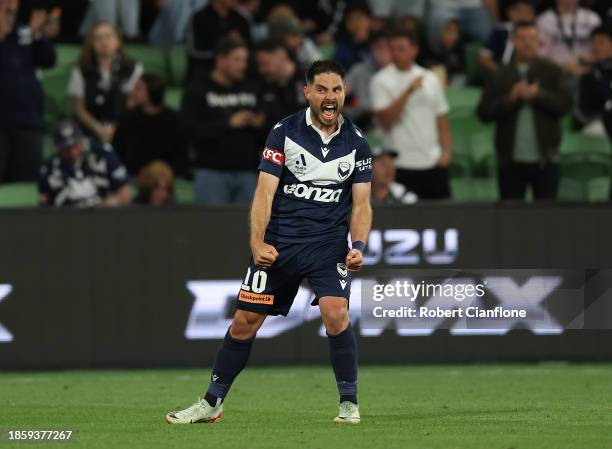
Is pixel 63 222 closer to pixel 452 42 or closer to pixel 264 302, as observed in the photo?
pixel 264 302

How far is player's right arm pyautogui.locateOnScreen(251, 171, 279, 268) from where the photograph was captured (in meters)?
8.66

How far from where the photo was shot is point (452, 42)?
19.0 meters

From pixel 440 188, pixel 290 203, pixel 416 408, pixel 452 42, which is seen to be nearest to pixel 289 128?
pixel 290 203

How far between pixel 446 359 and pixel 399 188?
79.4 inches

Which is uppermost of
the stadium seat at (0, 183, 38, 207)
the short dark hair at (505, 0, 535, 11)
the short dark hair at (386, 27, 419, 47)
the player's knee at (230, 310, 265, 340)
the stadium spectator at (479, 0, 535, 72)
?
the short dark hair at (505, 0, 535, 11)

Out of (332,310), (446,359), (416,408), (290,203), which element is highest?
(290,203)

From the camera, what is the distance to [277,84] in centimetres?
1571

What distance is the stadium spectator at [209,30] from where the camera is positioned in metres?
17.1

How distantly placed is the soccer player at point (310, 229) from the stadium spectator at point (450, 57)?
1002 centimetres

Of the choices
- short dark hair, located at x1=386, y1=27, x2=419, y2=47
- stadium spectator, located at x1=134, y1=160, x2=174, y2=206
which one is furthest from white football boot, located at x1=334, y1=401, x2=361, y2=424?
short dark hair, located at x1=386, y1=27, x2=419, y2=47

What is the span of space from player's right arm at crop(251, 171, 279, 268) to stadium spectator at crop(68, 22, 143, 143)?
7.91 metres

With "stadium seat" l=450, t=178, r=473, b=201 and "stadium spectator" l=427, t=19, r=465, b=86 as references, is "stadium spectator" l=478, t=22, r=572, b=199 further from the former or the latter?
"stadium spectator" l=427, t=19, r=465, b=86

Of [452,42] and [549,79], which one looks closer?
[549,79]

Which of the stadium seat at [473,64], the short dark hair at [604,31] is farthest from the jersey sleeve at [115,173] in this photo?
the stadium seat at [473,64]
